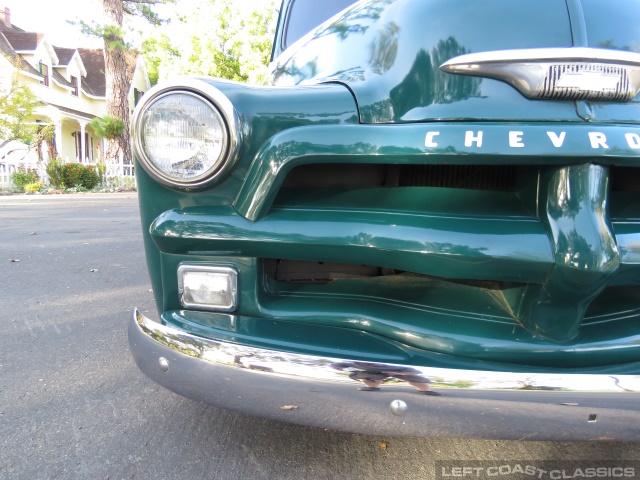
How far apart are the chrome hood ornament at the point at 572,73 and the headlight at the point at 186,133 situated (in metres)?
0.80

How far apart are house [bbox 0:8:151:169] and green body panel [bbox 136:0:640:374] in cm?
2023

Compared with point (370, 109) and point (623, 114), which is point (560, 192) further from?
point (370, 109)

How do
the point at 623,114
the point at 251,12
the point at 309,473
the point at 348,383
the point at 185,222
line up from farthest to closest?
the point at 251,12
the point at 309,473
the point at 185,222
the point at 623,114
the point at 348,383

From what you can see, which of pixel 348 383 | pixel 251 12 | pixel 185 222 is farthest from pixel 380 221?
pixel 251 12

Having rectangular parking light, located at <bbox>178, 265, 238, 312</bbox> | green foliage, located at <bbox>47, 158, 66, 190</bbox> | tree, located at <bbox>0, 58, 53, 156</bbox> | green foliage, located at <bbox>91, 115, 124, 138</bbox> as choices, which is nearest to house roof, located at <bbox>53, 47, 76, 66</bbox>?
tree, located at <bbox>0, 58, 53, 156</bbox>

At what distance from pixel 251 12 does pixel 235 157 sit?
772 inches

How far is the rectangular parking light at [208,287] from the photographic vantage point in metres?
1.50

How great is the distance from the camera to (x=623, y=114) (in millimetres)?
1326

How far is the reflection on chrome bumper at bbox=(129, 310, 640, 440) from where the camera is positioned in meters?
1.17

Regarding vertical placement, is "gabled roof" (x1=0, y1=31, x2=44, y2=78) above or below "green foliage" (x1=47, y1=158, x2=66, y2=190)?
above

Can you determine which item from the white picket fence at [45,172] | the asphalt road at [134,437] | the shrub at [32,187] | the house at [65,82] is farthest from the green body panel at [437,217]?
the house at [65,82]

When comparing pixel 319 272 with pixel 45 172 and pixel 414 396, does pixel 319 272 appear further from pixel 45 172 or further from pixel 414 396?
pixel 45 172

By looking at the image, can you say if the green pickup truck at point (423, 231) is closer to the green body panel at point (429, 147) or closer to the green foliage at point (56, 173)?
the green body panel at point (429, 147)

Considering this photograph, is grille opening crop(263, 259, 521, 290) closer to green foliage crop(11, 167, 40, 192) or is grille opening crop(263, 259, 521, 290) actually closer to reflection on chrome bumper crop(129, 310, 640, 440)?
reflection on chrome bumper crop(129, 310, 640, 440)
